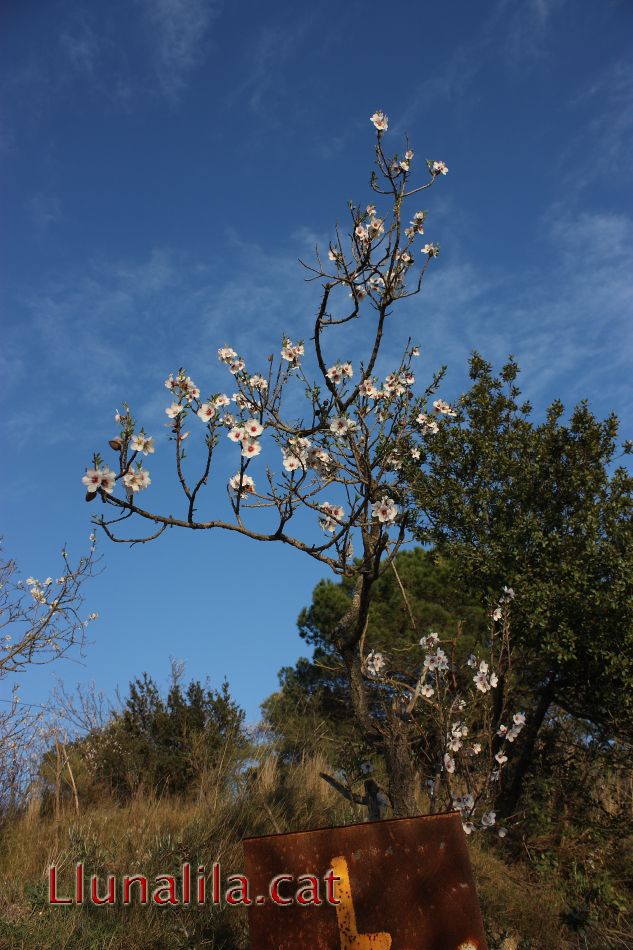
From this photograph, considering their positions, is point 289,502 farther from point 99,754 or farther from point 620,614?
point 99,754

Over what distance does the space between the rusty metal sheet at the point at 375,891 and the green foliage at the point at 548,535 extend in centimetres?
441

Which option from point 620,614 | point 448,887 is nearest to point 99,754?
point 620,614

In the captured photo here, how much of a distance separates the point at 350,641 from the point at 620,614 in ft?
11.9

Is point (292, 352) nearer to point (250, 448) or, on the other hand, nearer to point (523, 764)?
point (250, 448)

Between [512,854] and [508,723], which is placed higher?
[508,723]

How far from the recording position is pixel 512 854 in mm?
7859

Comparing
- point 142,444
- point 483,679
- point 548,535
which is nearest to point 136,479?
point 142,444

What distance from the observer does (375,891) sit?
288cm

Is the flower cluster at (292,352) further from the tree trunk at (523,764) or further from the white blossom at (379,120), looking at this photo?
the tree trunk at (523,764)

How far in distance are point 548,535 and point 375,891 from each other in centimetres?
591

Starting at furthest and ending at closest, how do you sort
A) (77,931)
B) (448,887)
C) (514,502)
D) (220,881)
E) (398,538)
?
(514,502) < (398,538) < (220,881) < (77,931) < (448,887)

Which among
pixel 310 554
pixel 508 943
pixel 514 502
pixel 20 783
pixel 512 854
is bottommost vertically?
pixel 508 943

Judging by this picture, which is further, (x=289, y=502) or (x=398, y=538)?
(x=398, y=538)

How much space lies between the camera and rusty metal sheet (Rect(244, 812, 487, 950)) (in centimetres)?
285
